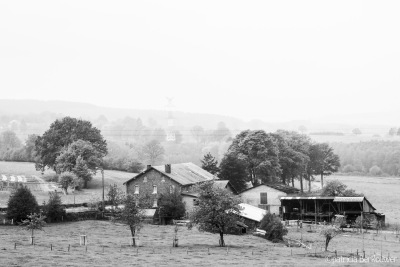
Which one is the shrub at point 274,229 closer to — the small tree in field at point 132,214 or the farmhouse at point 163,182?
the small tree in field at point 132,214

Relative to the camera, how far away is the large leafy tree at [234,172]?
4055 inches

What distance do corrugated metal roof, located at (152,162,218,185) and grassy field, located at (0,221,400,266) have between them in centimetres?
1675

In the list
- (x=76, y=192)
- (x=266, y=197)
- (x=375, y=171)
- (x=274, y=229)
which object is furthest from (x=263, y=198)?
(x=375, y=171)

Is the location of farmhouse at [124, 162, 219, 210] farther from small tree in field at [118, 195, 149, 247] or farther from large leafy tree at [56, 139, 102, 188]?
small tree in field at [118, 195, 149, 247]

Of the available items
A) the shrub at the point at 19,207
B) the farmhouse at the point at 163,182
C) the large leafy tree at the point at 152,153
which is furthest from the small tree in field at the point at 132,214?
the large leafy tree at the point at 152,153

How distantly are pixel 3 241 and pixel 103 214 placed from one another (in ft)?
76.7

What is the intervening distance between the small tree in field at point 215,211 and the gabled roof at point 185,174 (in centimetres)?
2495

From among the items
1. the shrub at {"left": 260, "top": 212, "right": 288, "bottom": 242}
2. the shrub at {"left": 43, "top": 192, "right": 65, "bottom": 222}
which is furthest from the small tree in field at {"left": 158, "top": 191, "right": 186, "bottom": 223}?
the shrub at {"left": 260, "top": 212, "right": 288, "bottom": 242}

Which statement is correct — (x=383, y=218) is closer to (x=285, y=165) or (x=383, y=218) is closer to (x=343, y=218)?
(x=343, y=218)

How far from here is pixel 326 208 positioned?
86.2 meters

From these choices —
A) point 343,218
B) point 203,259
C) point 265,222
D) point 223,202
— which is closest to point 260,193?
point 343,218

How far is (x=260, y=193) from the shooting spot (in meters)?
92.7

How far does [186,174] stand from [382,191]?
47.5 meters

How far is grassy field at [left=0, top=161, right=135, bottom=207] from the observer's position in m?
87.9
